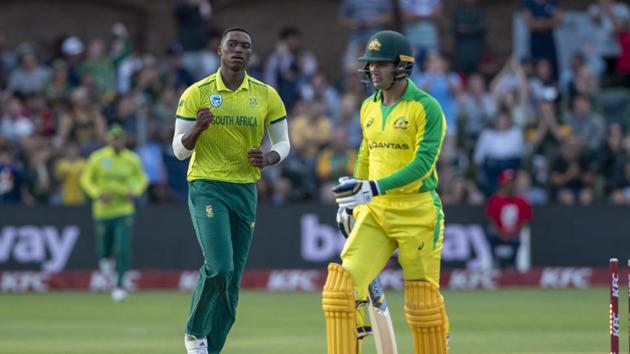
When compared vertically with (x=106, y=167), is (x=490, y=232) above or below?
below

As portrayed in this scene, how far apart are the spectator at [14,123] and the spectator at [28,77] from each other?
752 mm

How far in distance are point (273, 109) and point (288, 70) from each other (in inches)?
450

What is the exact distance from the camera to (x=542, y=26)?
67.6 feet

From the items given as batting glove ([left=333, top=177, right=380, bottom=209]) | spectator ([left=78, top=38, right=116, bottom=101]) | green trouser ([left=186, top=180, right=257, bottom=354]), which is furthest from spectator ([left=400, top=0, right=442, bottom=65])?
batting glove ([left=333, top=177, right=380, bottom=209])

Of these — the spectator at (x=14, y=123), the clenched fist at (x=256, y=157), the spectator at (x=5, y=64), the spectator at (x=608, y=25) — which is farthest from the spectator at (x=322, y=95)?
the clenched fist at (x=256, y=157)

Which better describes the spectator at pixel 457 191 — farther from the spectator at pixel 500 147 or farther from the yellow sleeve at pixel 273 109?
the yellow sleeve at pixel 273 109

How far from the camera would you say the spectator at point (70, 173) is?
19047 millimetres

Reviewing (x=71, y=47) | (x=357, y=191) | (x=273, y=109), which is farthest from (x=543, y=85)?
(x=357, y=191)

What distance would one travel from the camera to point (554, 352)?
35.3ft

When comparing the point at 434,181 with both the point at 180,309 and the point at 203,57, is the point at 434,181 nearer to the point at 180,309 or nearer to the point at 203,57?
the point at 180,309

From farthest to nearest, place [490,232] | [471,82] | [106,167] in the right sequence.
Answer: [471,82] → [490,232] → [106,167]

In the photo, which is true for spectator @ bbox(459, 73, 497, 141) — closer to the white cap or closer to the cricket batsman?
the white cap

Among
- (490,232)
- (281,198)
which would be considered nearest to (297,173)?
(281,198)

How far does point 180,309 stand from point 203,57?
6399mm
